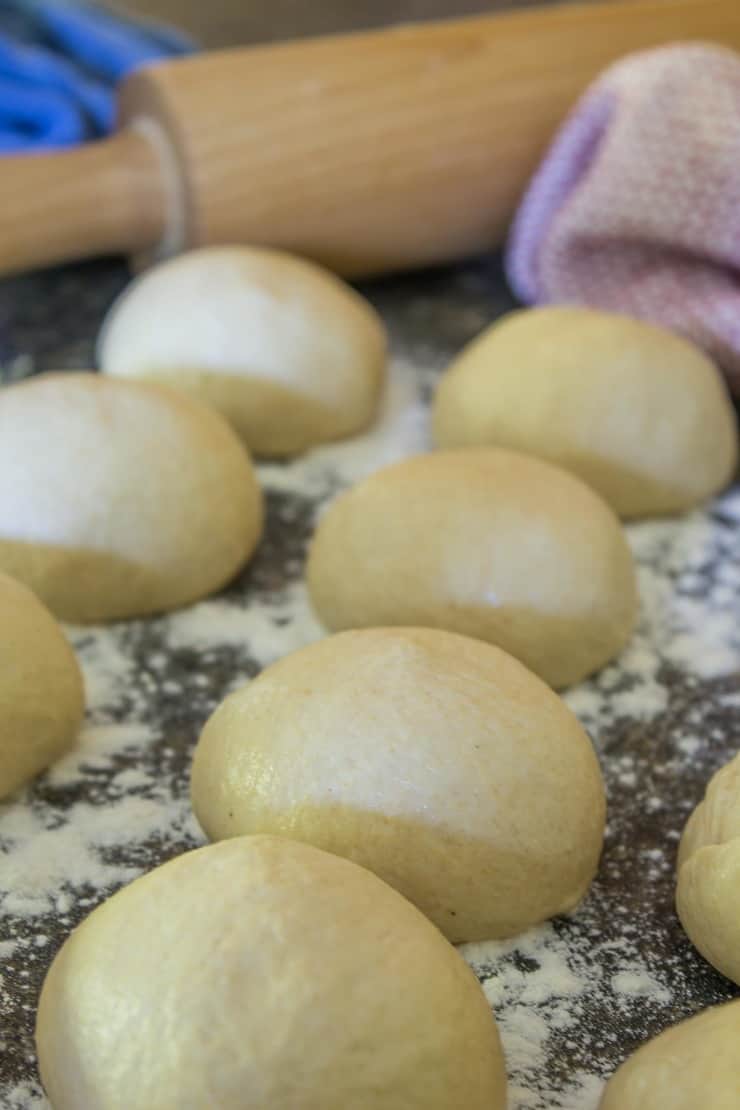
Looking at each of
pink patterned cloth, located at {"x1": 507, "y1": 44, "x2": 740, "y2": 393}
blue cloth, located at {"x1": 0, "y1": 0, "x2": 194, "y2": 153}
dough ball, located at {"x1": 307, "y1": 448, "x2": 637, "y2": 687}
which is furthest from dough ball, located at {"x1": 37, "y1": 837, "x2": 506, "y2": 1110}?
blue cloth, located at {"x1": 0, "y1": 0, "x2": 194, "y2": 153}

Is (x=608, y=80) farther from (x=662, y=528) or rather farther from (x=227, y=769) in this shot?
(x=227, y=769)

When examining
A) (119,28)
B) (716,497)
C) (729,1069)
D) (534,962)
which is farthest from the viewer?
(119,28)

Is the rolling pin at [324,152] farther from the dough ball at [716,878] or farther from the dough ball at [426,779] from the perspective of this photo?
the dough ball at [716,878]

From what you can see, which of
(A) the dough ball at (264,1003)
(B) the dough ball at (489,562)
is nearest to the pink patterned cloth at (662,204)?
(B) the dough ball at (489,562)

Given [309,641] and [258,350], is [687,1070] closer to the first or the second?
[309,641]

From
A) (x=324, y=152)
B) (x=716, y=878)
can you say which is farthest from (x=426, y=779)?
(x=324, y=152)

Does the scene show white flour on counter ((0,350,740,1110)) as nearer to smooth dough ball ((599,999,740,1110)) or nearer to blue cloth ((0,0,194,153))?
smooth dough ball ((599,999,740,1110))

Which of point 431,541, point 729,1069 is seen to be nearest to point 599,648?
point 431,541
